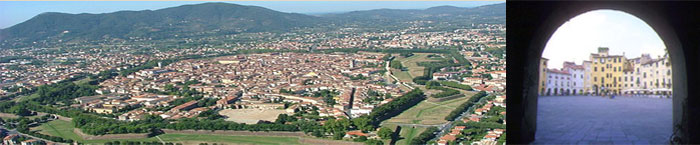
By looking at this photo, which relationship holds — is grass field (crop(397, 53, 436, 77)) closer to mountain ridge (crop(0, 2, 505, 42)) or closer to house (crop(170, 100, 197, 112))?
house (crop(170, 100, 197, 112))

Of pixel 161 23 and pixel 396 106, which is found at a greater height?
pixel 161 23

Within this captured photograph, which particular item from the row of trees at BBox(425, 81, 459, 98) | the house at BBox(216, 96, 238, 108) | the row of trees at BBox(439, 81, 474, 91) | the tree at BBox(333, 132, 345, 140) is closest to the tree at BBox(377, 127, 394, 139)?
the tree at BBox(333, 132, 345, 140)

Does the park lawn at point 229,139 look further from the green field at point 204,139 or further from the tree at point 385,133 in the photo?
the tree at point 385,133

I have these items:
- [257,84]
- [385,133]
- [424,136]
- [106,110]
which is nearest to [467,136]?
[424,136]

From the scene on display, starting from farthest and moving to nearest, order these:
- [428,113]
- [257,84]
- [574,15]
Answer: [257,84] < [428,113] < [574,15]

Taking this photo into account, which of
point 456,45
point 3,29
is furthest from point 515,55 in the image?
point 3,29

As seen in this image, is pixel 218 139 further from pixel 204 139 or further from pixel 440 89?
pixel 440 89
